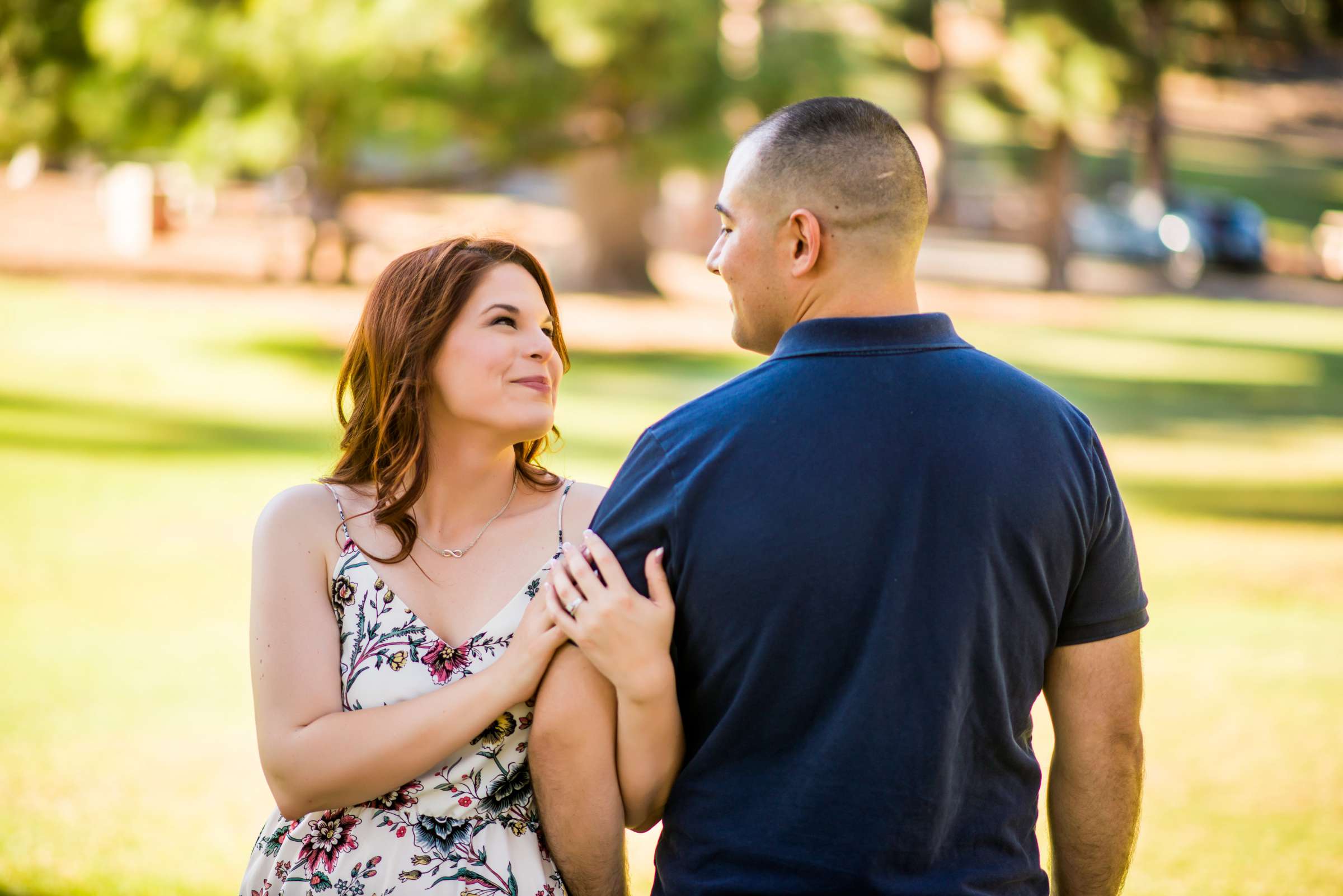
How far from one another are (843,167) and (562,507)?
0.94 m

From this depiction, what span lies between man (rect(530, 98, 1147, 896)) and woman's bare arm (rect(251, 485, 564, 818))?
0.34 m

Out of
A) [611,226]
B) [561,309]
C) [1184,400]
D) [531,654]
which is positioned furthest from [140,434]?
[611,226]

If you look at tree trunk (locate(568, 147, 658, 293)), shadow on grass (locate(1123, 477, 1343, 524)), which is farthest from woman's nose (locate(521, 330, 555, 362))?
tree trunk (locate(568, 147, 658, 293))

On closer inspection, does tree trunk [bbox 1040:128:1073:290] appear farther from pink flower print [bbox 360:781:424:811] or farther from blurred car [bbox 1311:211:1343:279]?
pink flower print [bbox 360:781:424:811]

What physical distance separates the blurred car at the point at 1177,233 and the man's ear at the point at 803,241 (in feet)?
101

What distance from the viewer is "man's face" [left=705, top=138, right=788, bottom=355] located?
6.94ft

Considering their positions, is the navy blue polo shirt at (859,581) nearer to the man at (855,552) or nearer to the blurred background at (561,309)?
the man at (855,552)

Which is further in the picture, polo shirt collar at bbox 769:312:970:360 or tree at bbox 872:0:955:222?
tree at bbox 872:0:955:222

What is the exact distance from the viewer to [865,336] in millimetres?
2006

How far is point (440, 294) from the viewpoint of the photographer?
2.57 m

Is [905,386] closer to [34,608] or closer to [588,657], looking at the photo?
[588,657]

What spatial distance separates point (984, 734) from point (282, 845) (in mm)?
1251

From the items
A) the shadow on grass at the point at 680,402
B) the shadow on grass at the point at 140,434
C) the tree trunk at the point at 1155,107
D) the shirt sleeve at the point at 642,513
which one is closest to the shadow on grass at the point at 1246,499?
the shadow on grass at the point at 680,402

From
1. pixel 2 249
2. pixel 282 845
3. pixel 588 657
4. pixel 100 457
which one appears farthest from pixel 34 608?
pixel 2 249
